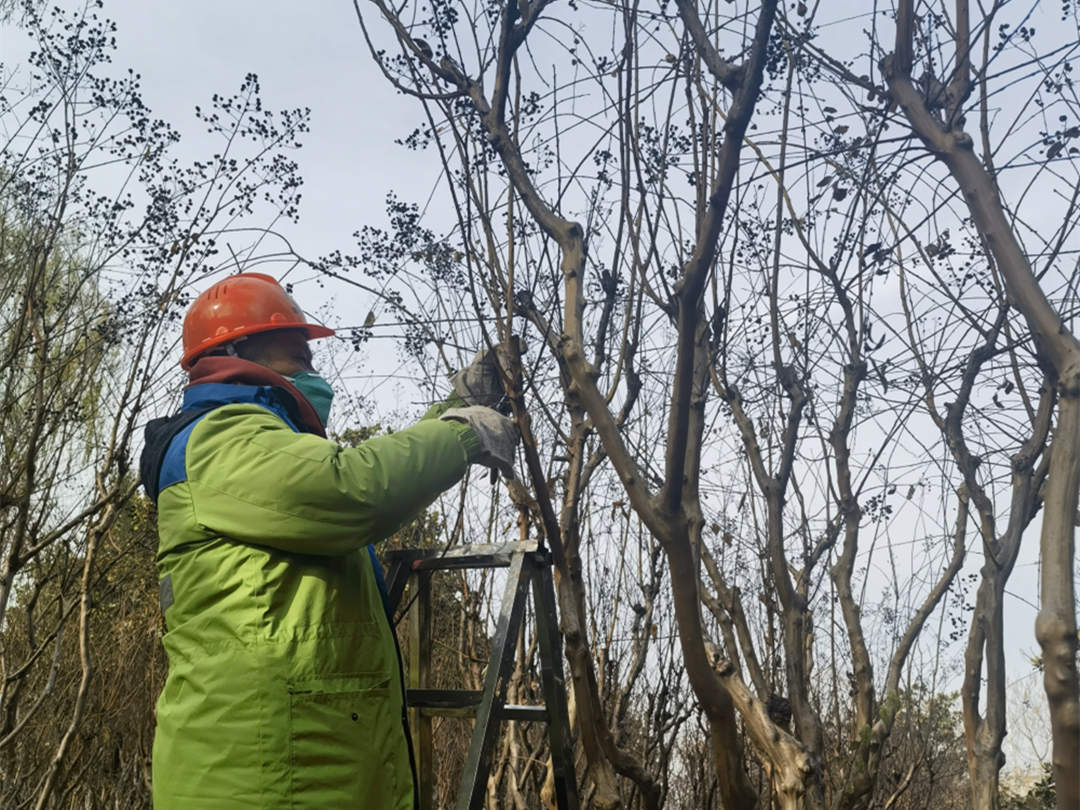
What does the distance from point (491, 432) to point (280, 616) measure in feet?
2.13

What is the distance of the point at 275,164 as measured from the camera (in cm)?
521

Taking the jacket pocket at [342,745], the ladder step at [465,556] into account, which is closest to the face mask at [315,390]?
the ladder step at [465,556]

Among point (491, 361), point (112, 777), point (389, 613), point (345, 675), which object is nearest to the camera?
point (345, 675)

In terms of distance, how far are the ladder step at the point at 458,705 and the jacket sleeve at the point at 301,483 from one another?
0.89m

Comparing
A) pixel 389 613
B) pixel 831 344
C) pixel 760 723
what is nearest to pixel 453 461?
pixel 389 613

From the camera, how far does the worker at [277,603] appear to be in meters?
2.18

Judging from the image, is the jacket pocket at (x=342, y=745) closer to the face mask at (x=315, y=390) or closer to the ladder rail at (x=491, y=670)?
the ladder rail at (x=491, y=670)

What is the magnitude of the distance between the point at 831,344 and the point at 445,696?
228 centimetres

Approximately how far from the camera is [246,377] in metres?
2.54

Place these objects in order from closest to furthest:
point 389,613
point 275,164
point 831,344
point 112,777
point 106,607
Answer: point 389,613
point 831,344
point 275,164
point 112,777
point 106,607

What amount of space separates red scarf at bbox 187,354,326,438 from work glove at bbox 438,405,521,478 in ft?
1.16

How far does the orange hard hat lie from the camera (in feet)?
9.38

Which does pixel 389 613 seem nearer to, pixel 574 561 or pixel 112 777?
pixel 574 561

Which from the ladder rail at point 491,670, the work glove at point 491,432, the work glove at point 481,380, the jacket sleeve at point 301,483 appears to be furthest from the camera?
the work glove at point 481,380
